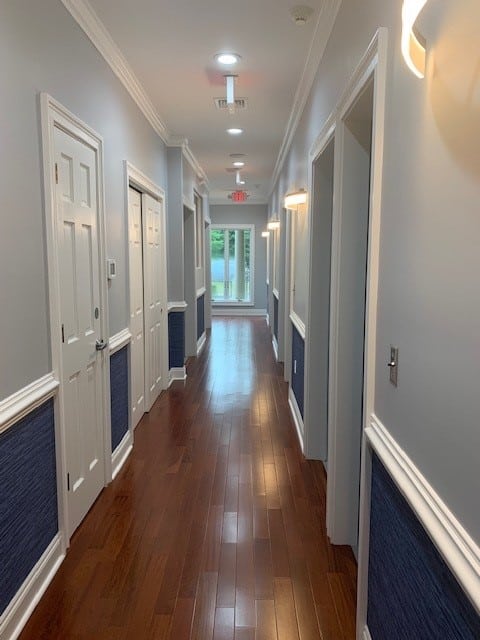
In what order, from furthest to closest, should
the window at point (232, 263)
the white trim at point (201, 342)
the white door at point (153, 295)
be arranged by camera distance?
the window at point (232, 263) < the white trim at point (201, 342) < the white door at point (153, 295)

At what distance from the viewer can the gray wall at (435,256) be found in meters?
1.00

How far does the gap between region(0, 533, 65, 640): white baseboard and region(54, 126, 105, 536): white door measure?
8.7 inches

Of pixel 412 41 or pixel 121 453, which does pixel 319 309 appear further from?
pixel 412 41

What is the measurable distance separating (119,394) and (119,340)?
0.40m

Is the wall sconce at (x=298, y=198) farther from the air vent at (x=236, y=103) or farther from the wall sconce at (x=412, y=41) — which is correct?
the wall sconce at (x=412, y=41)

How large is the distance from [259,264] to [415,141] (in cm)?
1081

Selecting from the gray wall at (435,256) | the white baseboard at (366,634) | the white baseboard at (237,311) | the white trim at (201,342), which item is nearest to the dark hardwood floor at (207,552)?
the white baseboard at (366,634)

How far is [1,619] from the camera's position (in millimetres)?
1839

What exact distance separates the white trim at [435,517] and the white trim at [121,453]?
7.49 feet

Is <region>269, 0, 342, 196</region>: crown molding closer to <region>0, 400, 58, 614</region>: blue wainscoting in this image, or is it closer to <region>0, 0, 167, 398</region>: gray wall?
<region>0, 0, 167, 398</region>: gray wall

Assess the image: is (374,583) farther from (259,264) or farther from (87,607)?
(259,264)

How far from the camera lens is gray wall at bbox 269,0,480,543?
1.00 meters

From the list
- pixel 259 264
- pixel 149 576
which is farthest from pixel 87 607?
pixel 259 264

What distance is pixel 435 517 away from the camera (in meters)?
1.13
